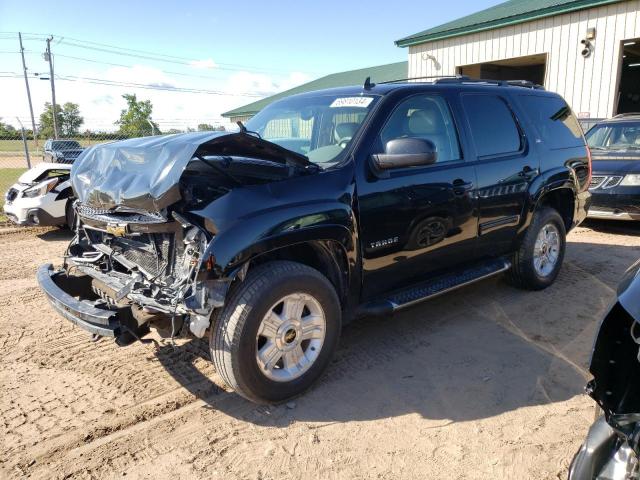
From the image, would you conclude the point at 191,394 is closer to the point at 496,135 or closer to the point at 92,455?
the point at 92,455

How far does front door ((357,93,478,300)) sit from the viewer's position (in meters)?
3.59

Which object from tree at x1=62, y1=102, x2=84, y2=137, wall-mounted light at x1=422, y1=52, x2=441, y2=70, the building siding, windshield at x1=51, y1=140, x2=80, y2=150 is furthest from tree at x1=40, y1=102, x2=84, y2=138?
the building siding

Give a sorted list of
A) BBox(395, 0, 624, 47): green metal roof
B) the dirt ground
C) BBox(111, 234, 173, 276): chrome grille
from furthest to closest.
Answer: BBox(395, 0, 624, 47): green metal roof → BBox(111, 234, 173, 276): chrome grille → the dirt ground

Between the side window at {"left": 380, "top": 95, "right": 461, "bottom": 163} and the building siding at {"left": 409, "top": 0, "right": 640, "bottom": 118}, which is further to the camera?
the building siding at {"left": 409, "top": 0, "right": 640, "bottom": 118}

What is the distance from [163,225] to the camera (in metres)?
3.01

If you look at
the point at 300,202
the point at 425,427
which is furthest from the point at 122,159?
the point at 425,427

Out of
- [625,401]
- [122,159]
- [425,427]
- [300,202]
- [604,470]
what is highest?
[122,159]

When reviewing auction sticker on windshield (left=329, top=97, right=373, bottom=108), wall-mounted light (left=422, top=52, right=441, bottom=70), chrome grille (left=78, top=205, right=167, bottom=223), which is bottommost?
chrome grille (left=78, top=205, right=167, bottom=223)

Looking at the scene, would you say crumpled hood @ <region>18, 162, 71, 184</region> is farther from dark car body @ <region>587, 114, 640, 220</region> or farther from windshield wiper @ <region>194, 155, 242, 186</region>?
dark car body @ <region>587, 114, 640, 220</region>

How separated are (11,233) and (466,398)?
27.6ft

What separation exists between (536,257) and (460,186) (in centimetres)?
170

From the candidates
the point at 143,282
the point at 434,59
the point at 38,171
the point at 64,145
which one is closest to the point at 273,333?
the point at 143,282

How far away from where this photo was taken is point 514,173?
185 inches

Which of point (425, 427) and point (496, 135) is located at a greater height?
point (496, 135)
